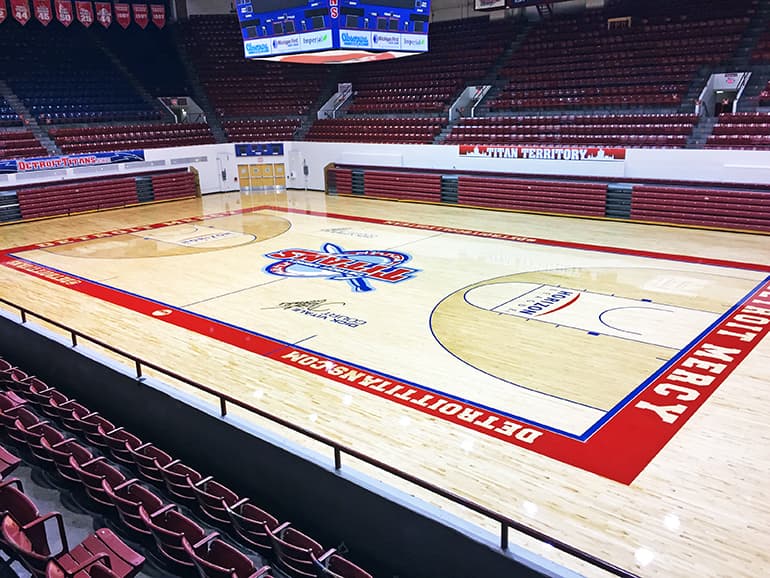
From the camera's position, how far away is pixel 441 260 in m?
12.0

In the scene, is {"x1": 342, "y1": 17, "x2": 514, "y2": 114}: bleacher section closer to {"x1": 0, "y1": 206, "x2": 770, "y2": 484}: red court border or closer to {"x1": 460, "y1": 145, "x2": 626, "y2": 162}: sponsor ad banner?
{"x1": 460, "y1": 145, "x2": 626, "y2": 162}: sponsor ad banner

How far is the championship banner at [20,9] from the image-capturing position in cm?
2030

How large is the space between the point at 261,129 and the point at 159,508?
20.3 metres

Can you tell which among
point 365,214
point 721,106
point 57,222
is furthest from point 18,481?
point 721,106

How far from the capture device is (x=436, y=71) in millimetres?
22438

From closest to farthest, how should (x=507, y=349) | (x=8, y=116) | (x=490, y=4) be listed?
1. (x=507, y=349)
2. (x=8, y=116)
3. (x=490, y=4)

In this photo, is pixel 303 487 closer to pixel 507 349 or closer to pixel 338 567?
pixel 338 567

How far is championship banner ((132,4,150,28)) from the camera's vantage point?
2341cm

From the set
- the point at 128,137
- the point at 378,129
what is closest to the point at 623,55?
the point at 378,129

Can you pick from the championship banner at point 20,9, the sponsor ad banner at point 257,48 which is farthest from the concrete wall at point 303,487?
the championship banner at point 20,9

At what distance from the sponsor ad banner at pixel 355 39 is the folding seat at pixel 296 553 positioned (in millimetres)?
9590

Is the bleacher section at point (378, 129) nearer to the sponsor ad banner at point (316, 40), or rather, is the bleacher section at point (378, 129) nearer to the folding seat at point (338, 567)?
the sponsor ad banner at point (316, 40)

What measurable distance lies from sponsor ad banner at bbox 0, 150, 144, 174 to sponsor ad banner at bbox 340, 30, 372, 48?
10.7 metres

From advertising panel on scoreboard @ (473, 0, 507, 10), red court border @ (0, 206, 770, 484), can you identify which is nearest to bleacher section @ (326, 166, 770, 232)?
red court border @ (0, 206, 770, 484)
